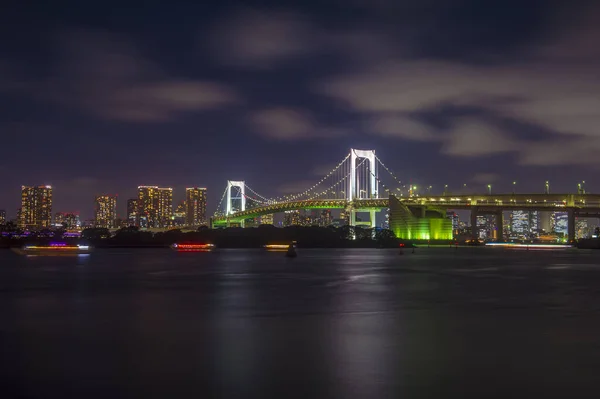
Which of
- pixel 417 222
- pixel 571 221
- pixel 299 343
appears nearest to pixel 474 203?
pixel 417 222

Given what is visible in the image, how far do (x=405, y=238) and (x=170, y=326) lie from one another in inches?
A: 3619

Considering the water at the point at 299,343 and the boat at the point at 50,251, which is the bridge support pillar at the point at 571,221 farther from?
the water at the point at 299,343

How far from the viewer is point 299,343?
44.3 feet

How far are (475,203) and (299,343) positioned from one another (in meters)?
99.3

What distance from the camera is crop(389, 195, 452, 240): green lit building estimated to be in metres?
104

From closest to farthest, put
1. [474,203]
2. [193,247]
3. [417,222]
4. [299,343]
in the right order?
[299,343] < [193,247] < [417,222] < [474,203]

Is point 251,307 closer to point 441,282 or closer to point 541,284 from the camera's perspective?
point 441,282

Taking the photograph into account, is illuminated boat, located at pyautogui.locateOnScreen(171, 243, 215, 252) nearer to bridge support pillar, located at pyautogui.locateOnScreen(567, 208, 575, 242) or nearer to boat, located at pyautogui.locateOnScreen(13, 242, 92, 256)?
boat, located at pyautogui.locateOnScreen(13, 242, 92, 256)

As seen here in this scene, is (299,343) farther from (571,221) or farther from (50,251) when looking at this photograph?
(571,221)

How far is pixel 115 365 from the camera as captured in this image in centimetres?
1105

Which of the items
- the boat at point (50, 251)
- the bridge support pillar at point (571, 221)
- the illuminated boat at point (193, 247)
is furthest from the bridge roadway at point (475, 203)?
the boat at point (50, 251)

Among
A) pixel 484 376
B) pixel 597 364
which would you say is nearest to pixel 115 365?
pixel 484 376

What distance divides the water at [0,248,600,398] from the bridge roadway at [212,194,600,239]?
78.2 m

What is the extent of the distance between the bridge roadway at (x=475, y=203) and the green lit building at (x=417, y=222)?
1275 millimetres
